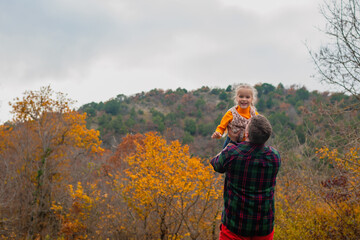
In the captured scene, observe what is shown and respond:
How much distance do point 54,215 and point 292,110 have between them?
1678 inches

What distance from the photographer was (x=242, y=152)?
1.62 m

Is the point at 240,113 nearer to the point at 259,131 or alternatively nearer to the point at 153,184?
the point at 259,131

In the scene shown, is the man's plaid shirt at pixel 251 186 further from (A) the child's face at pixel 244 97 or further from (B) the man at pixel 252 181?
(A) the child's face at pixel 244 97

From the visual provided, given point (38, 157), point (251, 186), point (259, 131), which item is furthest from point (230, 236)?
point (38, 157)

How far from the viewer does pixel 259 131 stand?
1585 millimetres

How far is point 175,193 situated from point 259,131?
558 cm

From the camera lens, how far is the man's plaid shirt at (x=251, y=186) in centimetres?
161

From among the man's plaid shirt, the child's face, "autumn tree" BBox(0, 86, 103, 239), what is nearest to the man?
the man's plaid shirt

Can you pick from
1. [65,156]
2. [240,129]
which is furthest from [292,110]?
[240,129]

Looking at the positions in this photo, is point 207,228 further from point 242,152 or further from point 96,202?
point 242,152

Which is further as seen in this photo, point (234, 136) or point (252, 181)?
point (234, 136)

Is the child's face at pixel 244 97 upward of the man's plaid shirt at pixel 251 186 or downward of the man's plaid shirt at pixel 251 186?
upward

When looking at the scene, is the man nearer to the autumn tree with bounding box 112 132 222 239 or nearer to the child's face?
the child's face

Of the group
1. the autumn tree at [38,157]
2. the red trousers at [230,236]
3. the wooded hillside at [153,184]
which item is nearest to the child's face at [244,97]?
the red trousers at [230,236]
